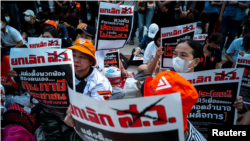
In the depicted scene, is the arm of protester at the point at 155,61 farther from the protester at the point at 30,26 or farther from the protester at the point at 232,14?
the protester at the point at 30,26

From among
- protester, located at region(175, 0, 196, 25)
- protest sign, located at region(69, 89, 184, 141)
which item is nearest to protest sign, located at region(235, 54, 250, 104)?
protest sign, located at region(69, 89, 184, 141)

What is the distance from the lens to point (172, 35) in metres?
2.35

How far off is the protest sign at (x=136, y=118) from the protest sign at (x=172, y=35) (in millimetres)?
1702

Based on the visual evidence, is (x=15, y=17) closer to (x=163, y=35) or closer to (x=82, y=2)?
(x=82, y=2)

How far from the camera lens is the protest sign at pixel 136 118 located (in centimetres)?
75

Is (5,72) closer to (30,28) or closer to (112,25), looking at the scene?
(112,25)

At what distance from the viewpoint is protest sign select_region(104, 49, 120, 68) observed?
3702 millimetres

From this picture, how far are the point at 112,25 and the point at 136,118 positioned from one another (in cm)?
188

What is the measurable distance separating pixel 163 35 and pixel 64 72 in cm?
154

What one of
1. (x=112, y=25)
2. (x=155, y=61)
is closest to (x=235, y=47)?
(x=155, y=61)

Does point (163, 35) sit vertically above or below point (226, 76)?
above

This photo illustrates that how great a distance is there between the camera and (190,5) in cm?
505

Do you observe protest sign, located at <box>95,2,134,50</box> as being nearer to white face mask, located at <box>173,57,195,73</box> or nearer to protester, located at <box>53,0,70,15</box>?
white face mask, located at <box>173,57,195,73</box>

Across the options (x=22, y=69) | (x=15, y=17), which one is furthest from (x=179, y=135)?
(x=15, y=17)
